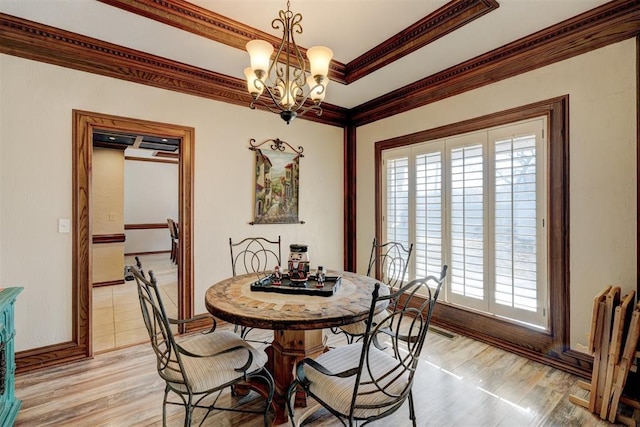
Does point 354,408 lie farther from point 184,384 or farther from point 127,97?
point 127,97

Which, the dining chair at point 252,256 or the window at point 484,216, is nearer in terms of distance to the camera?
the window at point 484,216

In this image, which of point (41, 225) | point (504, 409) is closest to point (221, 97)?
point (41, 225)

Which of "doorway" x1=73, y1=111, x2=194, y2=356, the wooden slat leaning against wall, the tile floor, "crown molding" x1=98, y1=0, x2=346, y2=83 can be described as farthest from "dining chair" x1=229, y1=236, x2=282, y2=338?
the wooden slat leaning against wall

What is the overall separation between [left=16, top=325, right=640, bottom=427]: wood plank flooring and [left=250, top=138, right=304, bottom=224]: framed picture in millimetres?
1895

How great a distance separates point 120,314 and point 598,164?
5016mm

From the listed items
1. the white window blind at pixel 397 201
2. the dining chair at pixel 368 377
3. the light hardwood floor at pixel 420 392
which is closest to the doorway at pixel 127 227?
the light hardwood floor at pixel 420 392

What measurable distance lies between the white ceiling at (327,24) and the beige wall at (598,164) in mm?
420

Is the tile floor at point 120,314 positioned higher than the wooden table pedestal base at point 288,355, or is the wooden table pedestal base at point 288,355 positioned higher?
the wooden table pedestal base at point 288,355

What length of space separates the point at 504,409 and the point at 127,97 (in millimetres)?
3948

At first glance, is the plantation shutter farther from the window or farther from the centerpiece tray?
the centerpiece tray

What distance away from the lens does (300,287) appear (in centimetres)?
203

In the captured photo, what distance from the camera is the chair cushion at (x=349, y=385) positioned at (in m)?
1.38

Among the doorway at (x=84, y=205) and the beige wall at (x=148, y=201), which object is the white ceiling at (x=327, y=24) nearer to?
the doorway at (x=84, y=205)

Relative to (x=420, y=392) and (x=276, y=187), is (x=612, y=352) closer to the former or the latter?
(x=420, y=392)
